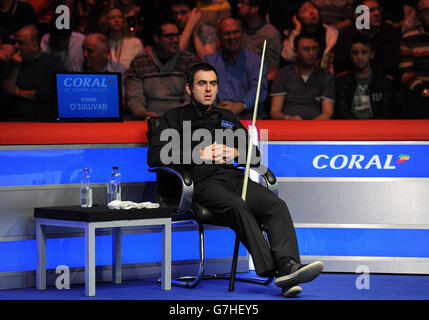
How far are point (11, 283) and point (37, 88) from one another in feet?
7.25

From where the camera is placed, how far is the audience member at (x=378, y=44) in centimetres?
563

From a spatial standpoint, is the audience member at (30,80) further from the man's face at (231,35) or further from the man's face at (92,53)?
the man's face at (231,35)

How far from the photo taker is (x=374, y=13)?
5.65 meters

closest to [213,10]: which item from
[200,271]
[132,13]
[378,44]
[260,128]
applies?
[132,13]

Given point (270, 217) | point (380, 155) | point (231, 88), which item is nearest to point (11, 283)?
point (270, 217)

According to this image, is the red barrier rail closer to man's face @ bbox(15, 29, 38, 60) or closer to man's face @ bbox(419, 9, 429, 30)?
man's face @ bbox(15, 29, 38, 60)

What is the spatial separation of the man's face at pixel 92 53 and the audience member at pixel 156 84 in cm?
23

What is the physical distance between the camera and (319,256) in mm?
4055

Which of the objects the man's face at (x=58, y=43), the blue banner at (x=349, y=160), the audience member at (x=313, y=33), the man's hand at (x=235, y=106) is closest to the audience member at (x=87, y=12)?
the man's face at (x=58, y=43)

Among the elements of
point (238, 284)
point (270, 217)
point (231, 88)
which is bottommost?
point (238, 284)

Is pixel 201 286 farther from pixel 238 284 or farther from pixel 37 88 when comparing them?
pixel 37 88

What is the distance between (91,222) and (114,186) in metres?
0.47

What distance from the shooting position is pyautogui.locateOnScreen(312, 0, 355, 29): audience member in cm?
581

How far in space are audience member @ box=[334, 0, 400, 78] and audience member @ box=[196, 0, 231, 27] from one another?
0.94 metres
